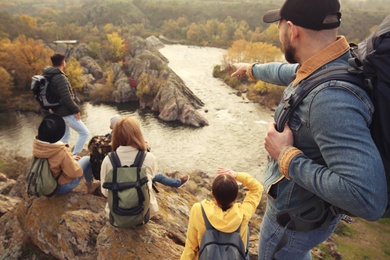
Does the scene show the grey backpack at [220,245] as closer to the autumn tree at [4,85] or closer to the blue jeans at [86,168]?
the blue jeans at [86,168]

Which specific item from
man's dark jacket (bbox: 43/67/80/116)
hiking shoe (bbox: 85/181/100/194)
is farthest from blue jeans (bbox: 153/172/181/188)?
man's dark jacket (bbox: 43/67/80/116)

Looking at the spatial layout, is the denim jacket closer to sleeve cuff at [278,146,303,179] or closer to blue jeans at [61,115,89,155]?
sleeve cuff at [278,146,303,179]

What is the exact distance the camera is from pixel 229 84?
56.5 metres

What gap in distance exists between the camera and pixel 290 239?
2.79m

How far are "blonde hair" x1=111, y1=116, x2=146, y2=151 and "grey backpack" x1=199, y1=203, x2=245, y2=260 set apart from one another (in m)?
1.97

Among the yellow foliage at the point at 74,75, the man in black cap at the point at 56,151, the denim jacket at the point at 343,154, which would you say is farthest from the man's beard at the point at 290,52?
the yellow foliage at the point at 74,75

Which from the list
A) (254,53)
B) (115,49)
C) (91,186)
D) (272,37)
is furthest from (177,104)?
(272,37)

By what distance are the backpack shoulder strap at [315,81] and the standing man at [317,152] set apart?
48mm

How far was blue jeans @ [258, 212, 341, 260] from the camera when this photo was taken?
2.75 meters

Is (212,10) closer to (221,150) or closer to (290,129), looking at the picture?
(221,150)

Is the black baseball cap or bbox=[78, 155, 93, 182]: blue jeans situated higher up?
the black baseball cap

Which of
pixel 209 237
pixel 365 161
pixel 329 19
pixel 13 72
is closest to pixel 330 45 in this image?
pixel 329 19

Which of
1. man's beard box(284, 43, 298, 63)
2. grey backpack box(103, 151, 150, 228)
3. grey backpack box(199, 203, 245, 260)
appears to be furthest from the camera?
grey backpack box(103, 151, 150, 228)

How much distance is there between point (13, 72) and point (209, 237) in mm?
53970
